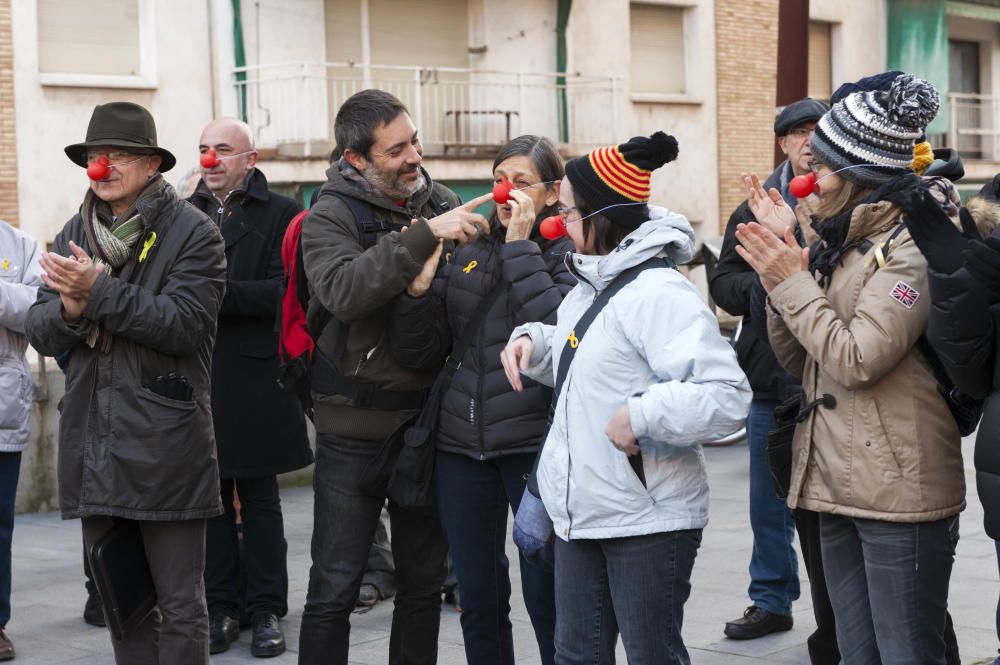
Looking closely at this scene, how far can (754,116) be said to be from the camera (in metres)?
20.8

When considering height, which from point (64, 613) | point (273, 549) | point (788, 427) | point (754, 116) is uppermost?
point (754, 116)

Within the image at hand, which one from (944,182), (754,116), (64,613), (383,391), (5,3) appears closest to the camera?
(944,182)

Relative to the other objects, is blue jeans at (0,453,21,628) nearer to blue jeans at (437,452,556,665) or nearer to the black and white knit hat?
blue jeans at (437,452,556,665)

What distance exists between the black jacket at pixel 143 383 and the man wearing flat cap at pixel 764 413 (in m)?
2.23

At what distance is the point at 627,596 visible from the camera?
12.2 ft

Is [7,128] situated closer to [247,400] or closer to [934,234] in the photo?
[247,400]

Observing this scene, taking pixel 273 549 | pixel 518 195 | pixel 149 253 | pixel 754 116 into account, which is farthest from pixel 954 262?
pixel 754 116

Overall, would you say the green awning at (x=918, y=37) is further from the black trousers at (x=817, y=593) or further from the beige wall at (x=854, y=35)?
the black trousers at (x=817, y=593)

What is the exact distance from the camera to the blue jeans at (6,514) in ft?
20.2

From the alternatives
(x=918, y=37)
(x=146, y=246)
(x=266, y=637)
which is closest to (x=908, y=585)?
(x=146, y=246)

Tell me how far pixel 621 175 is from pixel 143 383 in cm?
183

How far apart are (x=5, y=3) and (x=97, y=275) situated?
33.2 feet

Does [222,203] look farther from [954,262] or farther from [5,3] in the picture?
[5,3]

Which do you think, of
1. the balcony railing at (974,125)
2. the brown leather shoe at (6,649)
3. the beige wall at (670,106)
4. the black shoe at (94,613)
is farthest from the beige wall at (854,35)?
the brown leather shoe at (6,649)
